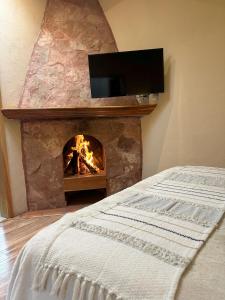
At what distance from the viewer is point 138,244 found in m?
0.80

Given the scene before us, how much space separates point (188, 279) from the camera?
0.65m

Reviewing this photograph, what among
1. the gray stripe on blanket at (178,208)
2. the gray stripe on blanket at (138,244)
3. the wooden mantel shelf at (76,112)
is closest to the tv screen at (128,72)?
the wooden mantel shelf at (76,112)

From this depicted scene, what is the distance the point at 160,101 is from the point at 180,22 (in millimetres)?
868

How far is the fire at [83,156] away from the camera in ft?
10.5

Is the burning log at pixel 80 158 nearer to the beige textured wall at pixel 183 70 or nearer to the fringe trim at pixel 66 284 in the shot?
the beige textured wall at pixel 183 70

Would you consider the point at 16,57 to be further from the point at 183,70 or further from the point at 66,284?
the point at 66,284

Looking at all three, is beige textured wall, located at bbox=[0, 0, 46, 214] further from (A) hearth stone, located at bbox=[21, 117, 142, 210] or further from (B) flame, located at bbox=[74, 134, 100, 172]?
(B) flame, located at bbox=[74, 134, 100, 172]

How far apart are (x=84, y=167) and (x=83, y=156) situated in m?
0.14

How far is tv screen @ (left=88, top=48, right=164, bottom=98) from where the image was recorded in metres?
2.80

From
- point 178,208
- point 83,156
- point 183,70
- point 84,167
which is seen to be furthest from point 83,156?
point 178,208

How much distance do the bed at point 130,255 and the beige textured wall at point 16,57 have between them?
196 centimetres

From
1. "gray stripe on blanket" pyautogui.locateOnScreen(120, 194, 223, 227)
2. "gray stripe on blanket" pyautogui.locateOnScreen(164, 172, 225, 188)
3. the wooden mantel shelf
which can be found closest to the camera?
"gray stripe on blanket" pyautogui.locateOnScreen(120, 194, 223, 227)

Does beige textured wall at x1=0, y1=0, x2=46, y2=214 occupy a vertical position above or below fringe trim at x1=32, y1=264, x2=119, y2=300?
above

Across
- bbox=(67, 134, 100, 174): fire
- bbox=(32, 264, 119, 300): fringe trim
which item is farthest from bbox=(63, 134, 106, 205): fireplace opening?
bbox=(32, 264, 119, 300): fringe trim
